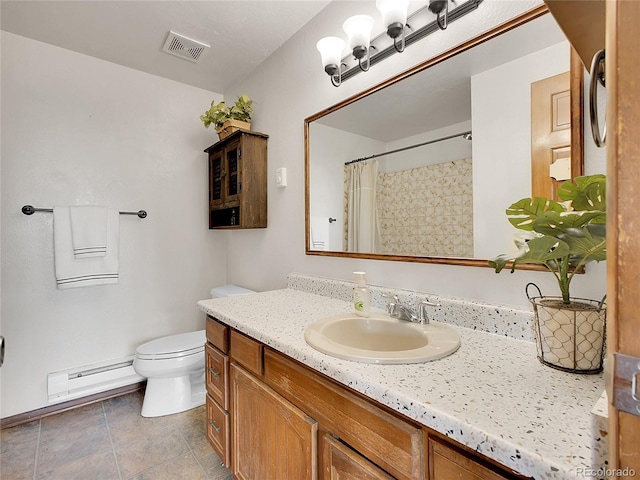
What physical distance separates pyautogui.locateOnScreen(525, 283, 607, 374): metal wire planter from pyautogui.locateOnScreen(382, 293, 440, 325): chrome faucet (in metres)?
0.36

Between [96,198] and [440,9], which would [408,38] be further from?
[96,198]

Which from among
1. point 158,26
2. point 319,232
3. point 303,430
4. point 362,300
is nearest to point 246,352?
point 303,430

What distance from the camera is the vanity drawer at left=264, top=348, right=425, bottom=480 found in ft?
Result: 2.06

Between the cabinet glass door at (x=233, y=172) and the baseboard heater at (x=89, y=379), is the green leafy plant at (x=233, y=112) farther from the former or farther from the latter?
the baseboard heater at (x=89, y=379)

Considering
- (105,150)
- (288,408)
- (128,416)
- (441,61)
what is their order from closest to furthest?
1. (288,408)
2. (441,61)
3. (128,416)
4. (105,150)

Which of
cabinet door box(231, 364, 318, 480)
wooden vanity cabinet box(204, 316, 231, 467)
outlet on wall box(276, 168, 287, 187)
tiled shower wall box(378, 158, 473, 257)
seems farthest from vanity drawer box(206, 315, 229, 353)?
outlet on wall box(276, 168, 287, 187)

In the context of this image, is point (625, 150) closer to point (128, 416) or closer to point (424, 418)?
point (424, 418)

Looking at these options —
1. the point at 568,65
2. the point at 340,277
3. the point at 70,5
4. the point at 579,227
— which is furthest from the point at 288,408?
the point at 70,5

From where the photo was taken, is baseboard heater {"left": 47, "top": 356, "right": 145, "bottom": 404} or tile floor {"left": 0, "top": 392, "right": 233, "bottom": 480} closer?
tile floor {"left": 0, "top": 392, "right": 233, "bottom": 480}

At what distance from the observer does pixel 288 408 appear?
941mm

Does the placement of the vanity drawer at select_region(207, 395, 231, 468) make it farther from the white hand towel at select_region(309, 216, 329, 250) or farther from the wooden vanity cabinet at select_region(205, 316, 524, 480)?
the white hand towel at select_region(309, 216, 329, 250)

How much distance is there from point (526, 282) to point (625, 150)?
2.41ft

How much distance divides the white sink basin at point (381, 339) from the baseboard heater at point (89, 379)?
6.00ft

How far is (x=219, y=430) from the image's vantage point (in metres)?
1.37
